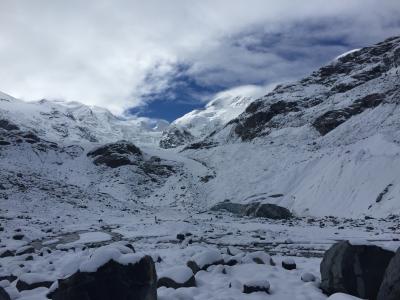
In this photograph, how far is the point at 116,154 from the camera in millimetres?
94688

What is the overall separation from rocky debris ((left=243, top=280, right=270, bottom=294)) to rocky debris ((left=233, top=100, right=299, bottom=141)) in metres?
80.6

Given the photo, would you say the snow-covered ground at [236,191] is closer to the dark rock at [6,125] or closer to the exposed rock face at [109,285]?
the exposed rock face at [109,285]

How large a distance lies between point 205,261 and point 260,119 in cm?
8393

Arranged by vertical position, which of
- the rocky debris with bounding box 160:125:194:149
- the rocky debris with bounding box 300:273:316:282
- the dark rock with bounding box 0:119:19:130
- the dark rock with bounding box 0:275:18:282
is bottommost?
the dark rock with bounding box 0:275:18:282

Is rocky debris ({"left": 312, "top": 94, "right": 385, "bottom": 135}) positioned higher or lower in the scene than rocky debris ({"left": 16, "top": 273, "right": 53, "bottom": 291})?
higher

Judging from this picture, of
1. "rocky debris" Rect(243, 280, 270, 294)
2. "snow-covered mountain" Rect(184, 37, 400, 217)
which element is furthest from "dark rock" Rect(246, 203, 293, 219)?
"rocky debris" Rect(243, 280, 270, 294)

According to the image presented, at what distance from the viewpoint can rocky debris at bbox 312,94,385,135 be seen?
76.2m

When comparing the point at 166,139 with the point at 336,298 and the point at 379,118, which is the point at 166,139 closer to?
the point at 379,118

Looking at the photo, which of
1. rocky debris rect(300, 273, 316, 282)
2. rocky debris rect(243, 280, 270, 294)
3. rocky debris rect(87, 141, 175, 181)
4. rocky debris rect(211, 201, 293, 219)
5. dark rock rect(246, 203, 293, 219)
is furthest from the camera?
rocky debris rect(87, 141, 175, 181)

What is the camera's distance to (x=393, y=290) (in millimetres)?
10141

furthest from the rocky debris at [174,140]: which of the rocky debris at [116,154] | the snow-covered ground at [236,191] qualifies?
the rocky debris at [116,154]

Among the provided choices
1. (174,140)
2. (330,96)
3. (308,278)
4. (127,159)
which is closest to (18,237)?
(308,278)

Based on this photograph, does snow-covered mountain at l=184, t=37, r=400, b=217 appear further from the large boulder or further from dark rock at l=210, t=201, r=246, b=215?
the large boulder

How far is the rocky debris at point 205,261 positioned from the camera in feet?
54.3
